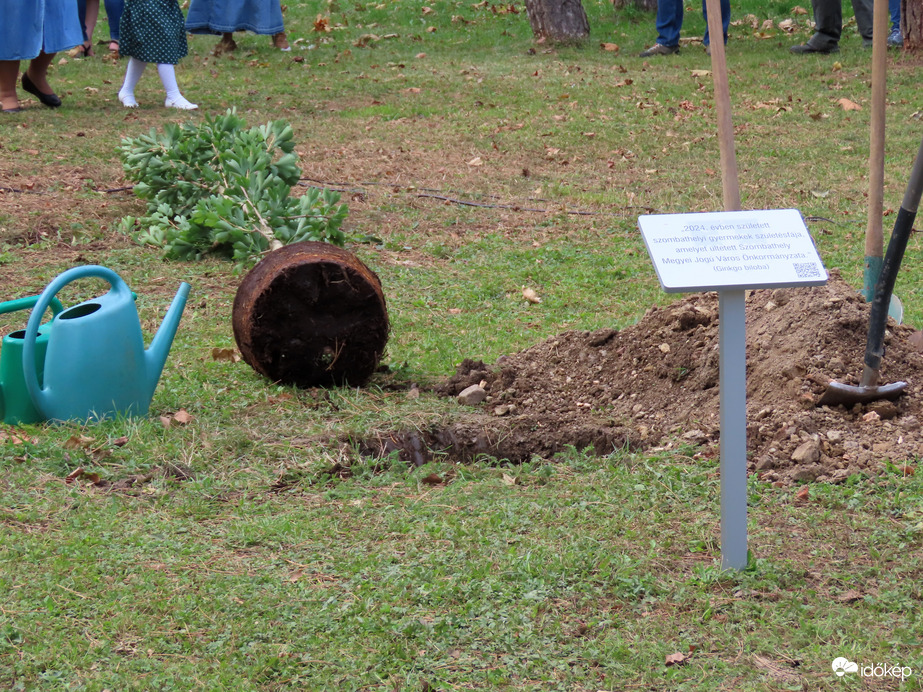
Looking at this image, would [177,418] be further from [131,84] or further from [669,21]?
[669,21]

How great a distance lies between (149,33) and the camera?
10156 mm

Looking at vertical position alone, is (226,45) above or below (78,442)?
above

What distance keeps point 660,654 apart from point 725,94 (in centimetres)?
219

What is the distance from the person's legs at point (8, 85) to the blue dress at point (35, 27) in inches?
16.1

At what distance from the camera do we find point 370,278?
4.46m

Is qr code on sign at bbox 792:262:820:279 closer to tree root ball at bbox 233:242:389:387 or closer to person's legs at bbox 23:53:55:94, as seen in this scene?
tree root ball at bbox 233:242:389:387

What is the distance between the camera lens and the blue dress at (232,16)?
13.4 m

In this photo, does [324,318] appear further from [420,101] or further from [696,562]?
[420,101]

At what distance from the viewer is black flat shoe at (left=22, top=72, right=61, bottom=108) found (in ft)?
34.2

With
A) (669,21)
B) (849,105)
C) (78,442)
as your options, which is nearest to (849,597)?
(78,442)

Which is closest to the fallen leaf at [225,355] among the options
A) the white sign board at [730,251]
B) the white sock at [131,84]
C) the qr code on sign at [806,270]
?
the white sign board at [730,251]

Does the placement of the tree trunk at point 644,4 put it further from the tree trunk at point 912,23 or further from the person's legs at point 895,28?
the tree trunk at point 912,23

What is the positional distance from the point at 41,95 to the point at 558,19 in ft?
22.4

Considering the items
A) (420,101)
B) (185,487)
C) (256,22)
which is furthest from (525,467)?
(256,22)
